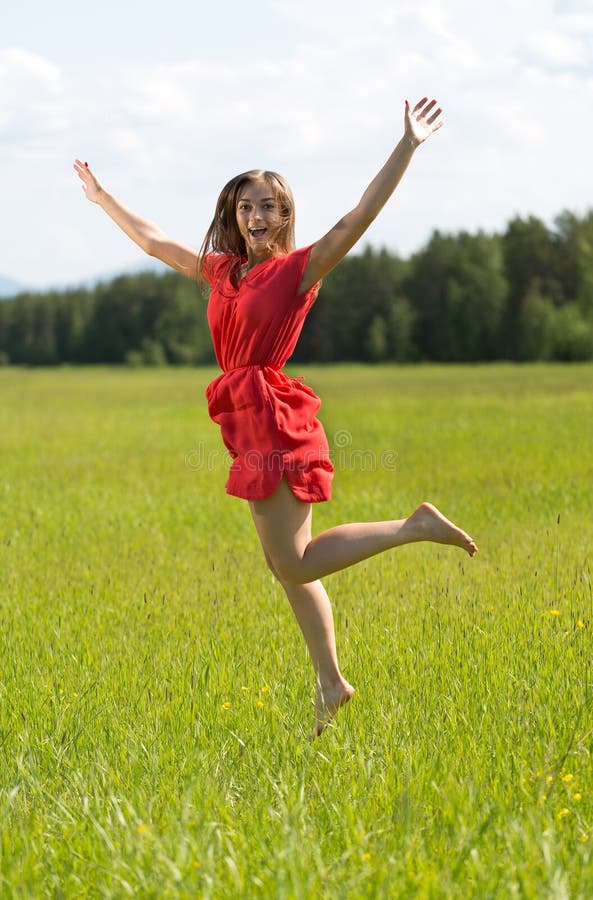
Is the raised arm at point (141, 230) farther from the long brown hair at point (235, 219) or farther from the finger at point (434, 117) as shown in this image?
the finger at point (434, 117)

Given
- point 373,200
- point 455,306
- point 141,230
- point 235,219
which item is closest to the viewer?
point 373,200

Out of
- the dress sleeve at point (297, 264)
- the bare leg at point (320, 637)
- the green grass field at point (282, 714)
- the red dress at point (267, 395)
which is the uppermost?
the dress sleeve at point (297, 264)

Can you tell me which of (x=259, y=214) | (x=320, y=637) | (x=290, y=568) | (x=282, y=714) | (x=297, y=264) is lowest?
(x=282, y=714)

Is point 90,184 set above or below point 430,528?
above

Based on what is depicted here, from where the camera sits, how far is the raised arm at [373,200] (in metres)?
Result: 4.22

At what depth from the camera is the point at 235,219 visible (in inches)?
183

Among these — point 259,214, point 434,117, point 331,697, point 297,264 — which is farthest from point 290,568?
point 434,117

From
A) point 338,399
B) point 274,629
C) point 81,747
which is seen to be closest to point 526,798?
point 81,747

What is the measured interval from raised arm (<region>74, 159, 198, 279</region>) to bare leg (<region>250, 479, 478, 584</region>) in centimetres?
120

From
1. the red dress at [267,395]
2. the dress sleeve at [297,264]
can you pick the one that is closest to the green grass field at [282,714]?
the red dress at [267,395]

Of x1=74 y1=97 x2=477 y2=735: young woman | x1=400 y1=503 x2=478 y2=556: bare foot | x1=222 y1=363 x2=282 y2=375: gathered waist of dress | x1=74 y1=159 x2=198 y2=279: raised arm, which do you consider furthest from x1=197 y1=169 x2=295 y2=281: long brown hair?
x1=400 y1=503 x2=478 y2=556: bare foot

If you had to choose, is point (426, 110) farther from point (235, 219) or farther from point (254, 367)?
point (254, 367)

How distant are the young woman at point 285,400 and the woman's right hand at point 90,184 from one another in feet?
3.28

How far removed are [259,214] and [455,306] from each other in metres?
80.8
